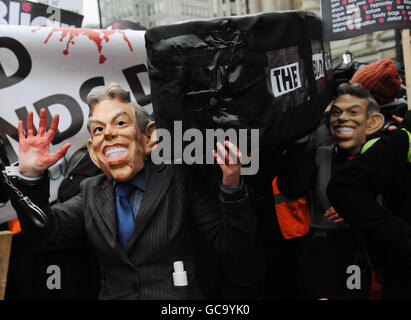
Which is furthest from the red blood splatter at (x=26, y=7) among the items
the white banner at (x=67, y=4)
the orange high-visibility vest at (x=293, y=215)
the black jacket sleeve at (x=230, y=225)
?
the orange high-visibility vest at (x=293, y=215)

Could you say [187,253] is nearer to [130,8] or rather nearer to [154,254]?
[154,254]

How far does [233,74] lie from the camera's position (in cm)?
193

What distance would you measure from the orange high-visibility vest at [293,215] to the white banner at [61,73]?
1.26m

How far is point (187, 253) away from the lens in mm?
2252

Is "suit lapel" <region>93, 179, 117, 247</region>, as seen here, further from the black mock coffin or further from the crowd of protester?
the black mock coffin

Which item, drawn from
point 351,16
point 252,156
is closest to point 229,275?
point 252,156

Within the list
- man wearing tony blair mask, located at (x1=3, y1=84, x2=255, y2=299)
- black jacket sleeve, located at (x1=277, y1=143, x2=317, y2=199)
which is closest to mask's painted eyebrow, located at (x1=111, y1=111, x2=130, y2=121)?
man wearing tony blair mask, located at (x1=3, y1=84, x2=255, y2=299)

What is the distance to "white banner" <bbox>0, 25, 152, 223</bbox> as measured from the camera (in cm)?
313

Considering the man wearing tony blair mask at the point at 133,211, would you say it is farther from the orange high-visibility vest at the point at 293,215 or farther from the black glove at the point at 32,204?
the orange high-visibility vest at the point at 293,215

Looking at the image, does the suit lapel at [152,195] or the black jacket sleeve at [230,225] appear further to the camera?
the suit lapel at [152,195]

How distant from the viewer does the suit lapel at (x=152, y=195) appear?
84.7 inches

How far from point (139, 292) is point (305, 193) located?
1075mm

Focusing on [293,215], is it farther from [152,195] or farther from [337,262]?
[152,195]

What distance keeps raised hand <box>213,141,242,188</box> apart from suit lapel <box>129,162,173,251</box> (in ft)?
1.19
